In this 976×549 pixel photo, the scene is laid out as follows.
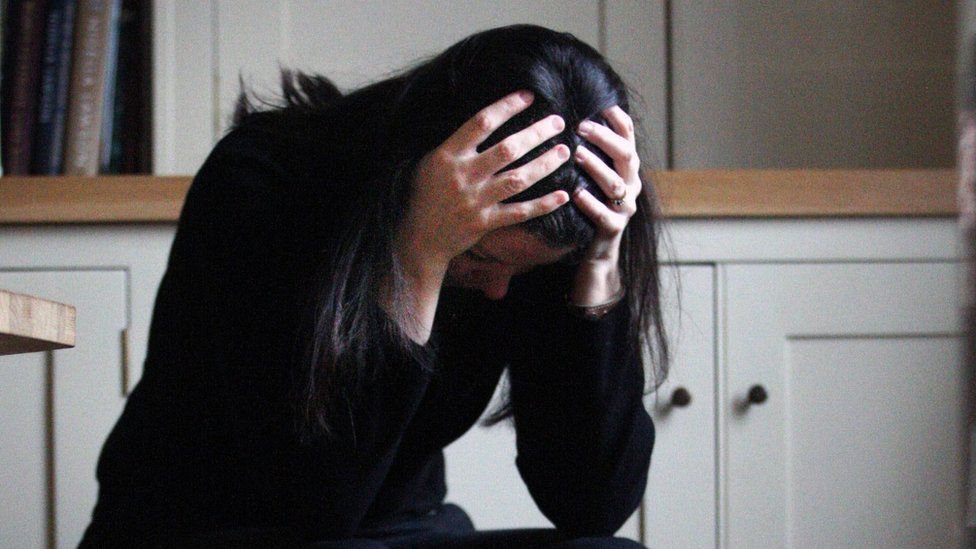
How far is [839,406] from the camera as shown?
129cm

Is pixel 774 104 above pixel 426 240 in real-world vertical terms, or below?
above

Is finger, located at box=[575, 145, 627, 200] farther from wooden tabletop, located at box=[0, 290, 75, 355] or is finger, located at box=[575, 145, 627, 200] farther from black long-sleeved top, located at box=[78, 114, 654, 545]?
wooden tabletop, located at box=[0, 290, 75, 355]

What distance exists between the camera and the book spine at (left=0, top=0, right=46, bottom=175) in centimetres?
138

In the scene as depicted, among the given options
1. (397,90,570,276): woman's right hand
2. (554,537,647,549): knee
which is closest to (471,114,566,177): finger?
(397,90,570,276): woman's right hand

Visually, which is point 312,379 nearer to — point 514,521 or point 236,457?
point 236,457

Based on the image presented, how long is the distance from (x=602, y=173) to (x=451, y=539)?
33 centimetres

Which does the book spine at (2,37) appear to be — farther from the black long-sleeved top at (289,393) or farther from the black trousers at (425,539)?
the black trousers at (425,539)

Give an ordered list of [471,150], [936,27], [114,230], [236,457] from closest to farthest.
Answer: [471,150] → [236,457] → [114,230] → [936,27]

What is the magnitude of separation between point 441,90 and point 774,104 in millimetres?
994

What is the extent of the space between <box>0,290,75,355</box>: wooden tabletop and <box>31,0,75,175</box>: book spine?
955 mm

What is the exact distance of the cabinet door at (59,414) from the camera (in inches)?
47.5

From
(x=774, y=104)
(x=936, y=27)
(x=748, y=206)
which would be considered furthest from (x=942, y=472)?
(x=936, y=27)

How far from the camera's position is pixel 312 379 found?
30.4 inches

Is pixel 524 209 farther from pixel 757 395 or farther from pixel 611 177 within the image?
pixel 757 395
